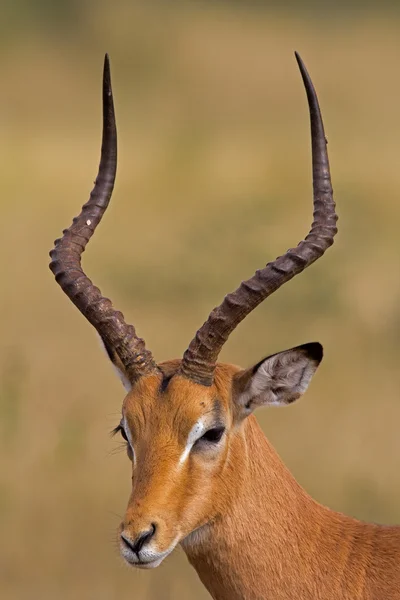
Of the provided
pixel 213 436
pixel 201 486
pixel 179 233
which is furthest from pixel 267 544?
pixel 179 233

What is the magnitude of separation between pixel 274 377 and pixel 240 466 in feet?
2.06

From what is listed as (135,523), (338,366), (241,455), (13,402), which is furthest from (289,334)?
(135,523)

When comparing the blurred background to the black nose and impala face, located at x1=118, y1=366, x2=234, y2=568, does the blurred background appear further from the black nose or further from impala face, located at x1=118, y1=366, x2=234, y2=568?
the black nose

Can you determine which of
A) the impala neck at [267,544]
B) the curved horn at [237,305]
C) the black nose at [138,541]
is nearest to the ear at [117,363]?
the curved horn at [237,305]

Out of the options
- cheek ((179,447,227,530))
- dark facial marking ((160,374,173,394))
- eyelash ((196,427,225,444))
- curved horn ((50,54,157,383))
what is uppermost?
curved horn ((50,54,157,383))

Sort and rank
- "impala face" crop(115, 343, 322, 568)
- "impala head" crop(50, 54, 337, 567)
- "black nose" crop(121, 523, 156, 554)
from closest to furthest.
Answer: "black nose" crop(121, 523, 156, 554) < "impala face" crop(115, 343, 322, 568) < "impala head" crop(50, 54, 337, 567)

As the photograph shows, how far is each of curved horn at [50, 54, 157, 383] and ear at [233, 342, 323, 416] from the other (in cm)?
61

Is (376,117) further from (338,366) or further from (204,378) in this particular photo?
(204,378)

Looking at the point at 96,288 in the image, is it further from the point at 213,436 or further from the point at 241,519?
the point at 241,519

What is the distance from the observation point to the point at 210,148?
746 inches

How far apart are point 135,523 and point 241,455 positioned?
1.07 m

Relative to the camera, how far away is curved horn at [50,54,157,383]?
837 centimetres

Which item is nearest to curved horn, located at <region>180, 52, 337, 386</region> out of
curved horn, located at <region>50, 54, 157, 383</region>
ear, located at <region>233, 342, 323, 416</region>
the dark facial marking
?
the dark facial marking

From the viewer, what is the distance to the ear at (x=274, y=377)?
8.17 m
